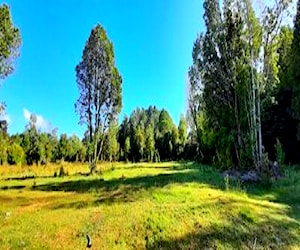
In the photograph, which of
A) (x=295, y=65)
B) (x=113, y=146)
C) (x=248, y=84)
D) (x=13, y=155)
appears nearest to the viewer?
(x=248, y=84)

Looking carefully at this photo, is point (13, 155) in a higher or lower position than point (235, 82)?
lower

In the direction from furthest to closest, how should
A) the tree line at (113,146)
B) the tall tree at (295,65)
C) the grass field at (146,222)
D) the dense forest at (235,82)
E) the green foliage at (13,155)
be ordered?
the tree line at (113,146)
the green foliage at (13,155)
the tall tree at (295,65)
the dense forest at (235,82)
the grass field at (146,222)

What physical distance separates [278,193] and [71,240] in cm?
993

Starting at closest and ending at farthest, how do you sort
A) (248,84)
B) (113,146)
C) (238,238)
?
1. (238,238)
2. (248,84)
3. (113,146)

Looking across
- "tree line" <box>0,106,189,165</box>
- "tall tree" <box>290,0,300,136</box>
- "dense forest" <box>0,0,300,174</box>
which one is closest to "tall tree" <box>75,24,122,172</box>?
"dense forest" <box>0,0,300,174</box>

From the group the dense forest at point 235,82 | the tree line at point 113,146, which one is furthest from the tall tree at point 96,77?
the tree line at point 113,146

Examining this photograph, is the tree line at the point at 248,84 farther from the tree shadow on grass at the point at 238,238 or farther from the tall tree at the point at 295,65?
the tree shadow on grass at the point at 238,238

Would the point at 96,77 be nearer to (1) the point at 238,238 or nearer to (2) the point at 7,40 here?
(2) the point at 7,40

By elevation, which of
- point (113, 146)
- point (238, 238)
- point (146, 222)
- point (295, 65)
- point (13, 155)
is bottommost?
point (238, 238)

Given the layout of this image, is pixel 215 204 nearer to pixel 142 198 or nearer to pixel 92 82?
pixel 142 198

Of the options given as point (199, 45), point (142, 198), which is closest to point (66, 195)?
point (142, 198)

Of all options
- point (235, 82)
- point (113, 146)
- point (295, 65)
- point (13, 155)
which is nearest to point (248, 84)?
point (235, 82)

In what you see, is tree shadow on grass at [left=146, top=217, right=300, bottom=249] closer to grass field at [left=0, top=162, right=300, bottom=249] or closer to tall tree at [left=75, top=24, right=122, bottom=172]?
grass field at [left=0, top=162, right=300, bottom=249]

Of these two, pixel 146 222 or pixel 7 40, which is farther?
pixel 7 40
